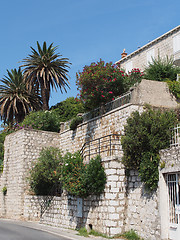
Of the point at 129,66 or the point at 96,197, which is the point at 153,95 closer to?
the point at 96,197

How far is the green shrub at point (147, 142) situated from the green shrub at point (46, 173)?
7.65m

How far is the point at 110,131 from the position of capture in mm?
17141

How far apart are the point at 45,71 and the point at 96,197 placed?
17.3 meters

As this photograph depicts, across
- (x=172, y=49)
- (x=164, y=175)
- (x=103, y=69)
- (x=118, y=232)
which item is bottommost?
(x=118, y=232)

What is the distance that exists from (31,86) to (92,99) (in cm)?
1099

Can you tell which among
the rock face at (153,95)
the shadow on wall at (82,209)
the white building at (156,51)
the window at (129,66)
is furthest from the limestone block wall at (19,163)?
the window at (129,66)

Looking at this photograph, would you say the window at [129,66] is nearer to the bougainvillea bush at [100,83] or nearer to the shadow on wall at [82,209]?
the bougainvillea bush at [100,83]

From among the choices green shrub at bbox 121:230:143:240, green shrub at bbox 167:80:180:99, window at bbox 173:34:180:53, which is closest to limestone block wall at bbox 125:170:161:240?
green shrub at bbox 121:230:143:240

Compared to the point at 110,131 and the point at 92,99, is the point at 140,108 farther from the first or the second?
the point at 92,99

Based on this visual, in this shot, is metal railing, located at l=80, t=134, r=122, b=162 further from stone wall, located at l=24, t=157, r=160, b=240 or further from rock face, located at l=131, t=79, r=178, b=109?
rock face, located at l=131, t=79, r=178, b=109

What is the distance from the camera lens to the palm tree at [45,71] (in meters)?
27.6

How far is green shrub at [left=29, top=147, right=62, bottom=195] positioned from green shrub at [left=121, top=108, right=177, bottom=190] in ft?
25.1

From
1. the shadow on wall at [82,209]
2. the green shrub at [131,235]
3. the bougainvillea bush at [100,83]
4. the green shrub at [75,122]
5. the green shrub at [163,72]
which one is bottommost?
the green shrub at [131,235]

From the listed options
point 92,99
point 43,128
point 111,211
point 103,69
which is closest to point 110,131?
point 92,99
